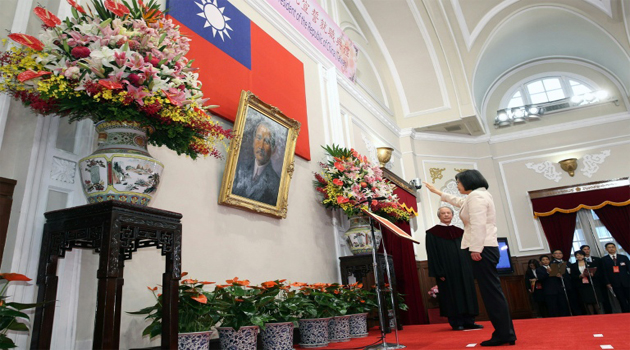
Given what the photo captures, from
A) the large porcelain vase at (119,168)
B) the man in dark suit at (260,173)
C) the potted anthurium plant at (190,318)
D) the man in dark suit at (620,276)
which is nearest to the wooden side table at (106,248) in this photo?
the large porcelain vase at (119,168)

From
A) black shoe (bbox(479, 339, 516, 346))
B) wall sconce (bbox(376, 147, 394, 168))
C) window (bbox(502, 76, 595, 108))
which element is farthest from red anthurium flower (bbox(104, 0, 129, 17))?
window (bbox(502, 76, 595, 108))

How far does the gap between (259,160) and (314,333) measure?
144 cm

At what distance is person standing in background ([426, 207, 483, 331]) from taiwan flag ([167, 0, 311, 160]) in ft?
5.47

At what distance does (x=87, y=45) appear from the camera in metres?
2.04

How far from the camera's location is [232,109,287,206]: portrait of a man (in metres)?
3.55

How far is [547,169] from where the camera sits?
9273 mm

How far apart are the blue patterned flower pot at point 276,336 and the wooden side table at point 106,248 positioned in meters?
1.02

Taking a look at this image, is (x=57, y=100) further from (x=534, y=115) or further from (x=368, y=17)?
(x=534, y=115)

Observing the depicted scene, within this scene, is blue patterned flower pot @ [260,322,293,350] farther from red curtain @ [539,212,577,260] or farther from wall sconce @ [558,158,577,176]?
wall sconce @ [558,158,577,176]

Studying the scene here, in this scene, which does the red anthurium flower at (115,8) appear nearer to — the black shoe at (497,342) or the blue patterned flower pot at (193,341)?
the blue patterned flower pot at (193,341)

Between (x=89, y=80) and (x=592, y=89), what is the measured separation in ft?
34.6

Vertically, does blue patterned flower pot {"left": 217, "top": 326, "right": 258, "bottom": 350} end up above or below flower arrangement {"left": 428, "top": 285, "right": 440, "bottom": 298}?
below

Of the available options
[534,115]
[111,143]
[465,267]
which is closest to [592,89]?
[534,115]

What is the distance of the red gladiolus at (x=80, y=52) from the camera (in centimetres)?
197
